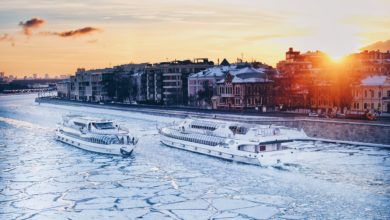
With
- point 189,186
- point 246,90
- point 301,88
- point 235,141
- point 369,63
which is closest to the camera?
point 189,186

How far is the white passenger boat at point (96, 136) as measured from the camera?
126ft

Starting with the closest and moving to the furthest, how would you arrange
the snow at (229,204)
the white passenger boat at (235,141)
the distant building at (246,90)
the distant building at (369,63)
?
the snow at (229,204)
the white passenger boat at (235,141)
the distant building at (246,90)
the distant building at (369,63)

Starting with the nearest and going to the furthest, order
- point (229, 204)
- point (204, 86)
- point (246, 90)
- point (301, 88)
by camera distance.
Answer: point (229, 204) < point (301, 88) < point (246, 90) < point (204, 86)

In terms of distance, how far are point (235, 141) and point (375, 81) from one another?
25.9 meters

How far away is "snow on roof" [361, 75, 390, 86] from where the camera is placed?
54.7 meters

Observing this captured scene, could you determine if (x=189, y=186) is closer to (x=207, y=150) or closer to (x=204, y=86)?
(x=207, y=150)

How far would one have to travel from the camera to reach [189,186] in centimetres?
2675

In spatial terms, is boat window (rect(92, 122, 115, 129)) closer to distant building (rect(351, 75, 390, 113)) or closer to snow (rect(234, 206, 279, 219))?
snow (rect(234, 206, 279, 219))

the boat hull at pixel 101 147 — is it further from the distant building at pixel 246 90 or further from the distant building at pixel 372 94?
the distant building at pixel 372 94

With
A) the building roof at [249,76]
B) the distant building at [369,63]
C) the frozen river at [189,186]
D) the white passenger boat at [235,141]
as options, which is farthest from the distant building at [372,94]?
the white passenger boat at [235,141]

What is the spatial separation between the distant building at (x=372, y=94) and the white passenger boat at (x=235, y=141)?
819 inches

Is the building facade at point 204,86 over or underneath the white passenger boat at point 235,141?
over

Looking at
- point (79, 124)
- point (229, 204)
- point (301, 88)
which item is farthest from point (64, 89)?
point (229, 204)

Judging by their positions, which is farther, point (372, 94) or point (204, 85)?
point (204, 85)
